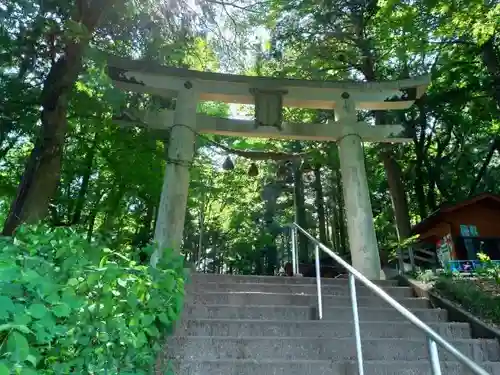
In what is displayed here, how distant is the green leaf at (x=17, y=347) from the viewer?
892mm

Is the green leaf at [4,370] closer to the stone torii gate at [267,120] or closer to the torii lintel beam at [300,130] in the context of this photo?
the stone torii gate at [267,120]

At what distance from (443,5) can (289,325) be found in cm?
570

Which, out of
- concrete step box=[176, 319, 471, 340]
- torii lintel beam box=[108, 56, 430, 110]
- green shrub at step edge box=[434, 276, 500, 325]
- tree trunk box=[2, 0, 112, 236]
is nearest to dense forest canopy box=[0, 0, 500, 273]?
tree trunk box=[2, 0, 112, 236]

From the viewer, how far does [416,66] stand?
39.0ft

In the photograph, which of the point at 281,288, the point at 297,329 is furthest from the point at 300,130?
the point at 297,329

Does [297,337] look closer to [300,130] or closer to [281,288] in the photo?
[281,288]

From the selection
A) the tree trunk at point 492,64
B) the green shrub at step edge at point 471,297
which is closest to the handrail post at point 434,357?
the green shrub at step edge at point 471,297

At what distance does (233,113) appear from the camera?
14383mm

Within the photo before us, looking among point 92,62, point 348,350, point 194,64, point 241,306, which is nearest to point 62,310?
point 348,350

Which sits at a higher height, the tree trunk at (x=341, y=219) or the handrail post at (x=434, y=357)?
the tree trunk at (x=341, y=219)

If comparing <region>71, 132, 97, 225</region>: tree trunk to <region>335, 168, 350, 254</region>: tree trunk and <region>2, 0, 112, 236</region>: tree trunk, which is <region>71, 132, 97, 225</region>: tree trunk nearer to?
<region>2, 0, 112, 236</region>: tree trunk

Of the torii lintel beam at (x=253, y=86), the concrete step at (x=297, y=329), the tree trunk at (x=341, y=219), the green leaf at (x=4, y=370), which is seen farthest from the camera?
the tree trunk at (x=341, y=219)

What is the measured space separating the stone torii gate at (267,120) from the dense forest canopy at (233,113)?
0.41 meters

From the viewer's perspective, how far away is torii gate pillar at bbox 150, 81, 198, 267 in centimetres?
578
